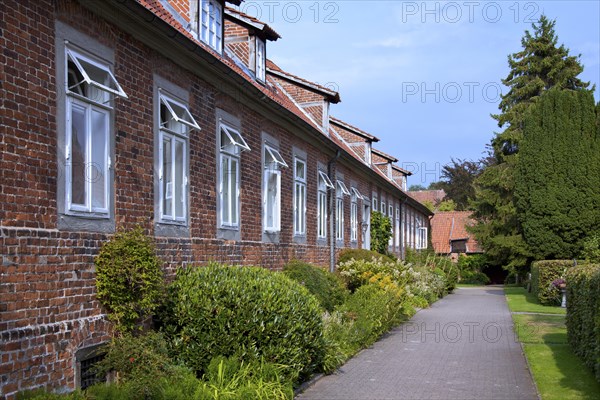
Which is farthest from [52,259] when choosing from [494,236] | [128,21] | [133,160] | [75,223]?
[494,236]

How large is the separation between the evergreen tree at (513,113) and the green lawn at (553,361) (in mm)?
17138

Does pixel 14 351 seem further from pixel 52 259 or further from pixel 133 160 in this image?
pixel 133 160

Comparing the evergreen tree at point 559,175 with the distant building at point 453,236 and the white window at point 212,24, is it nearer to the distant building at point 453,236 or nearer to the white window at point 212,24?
the white window at point 212,24

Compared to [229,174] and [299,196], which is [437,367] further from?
[299,196]

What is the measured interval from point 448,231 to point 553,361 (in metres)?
49.7

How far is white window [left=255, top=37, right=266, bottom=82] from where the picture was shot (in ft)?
53.3

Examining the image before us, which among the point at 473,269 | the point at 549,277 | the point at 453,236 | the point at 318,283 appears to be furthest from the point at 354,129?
the point at 453,236

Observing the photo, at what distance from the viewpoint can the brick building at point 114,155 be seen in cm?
671

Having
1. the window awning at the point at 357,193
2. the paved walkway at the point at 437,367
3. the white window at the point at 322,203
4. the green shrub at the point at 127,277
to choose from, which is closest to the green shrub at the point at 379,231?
the window awning at the point at 357,193

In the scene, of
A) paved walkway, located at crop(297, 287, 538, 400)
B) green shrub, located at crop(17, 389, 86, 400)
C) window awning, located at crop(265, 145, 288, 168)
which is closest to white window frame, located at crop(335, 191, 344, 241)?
paved walkway, located at crop(297, 287, 538, 400)

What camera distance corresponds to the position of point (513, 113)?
38500mm

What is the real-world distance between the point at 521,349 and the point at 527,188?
1518 cm

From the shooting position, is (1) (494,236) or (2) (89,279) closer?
(2) (89,279)

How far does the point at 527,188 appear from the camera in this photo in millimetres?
28172
